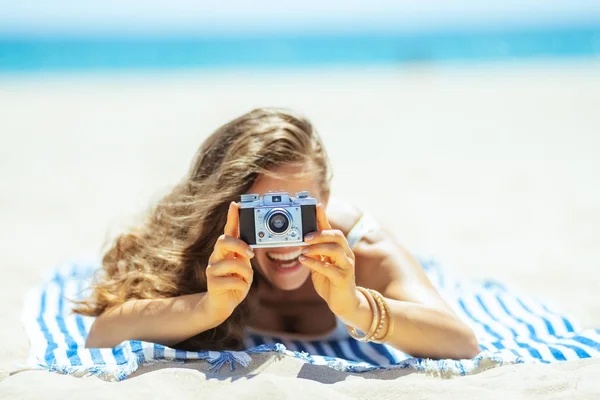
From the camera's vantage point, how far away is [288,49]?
35.7 meters

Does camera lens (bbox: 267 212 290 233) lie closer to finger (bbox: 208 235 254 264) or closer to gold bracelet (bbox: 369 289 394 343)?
finger (bbox: 208 235 254 264)

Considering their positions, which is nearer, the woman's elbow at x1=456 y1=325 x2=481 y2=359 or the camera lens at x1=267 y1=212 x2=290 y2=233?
the camera lens at x1=267 y1=212 x2=290 y2=233

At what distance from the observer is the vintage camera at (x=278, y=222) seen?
8.14ft

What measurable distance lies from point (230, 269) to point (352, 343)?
1038mm

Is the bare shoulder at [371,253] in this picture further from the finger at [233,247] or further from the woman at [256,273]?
the finger at [233,247]

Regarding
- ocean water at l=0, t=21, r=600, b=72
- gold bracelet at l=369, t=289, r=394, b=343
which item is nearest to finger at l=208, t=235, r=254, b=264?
gold bracelet at l=369, t=289, r=394, b=343

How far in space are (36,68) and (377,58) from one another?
13308 mm

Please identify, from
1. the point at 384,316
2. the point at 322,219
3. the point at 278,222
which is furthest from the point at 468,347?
the point at 278,222

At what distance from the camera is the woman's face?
3.00 meters

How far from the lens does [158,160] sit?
28.8 feet

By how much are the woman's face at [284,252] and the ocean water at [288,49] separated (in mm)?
20361

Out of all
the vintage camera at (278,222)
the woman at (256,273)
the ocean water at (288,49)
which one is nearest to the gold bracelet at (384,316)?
the woman at (256,273)

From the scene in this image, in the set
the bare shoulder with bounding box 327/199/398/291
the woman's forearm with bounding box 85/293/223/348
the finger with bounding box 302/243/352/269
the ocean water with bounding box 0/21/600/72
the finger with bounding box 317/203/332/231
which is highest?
the ocean water with bounding box 0/21/600/72

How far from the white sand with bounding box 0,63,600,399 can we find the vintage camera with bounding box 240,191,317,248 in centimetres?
48
